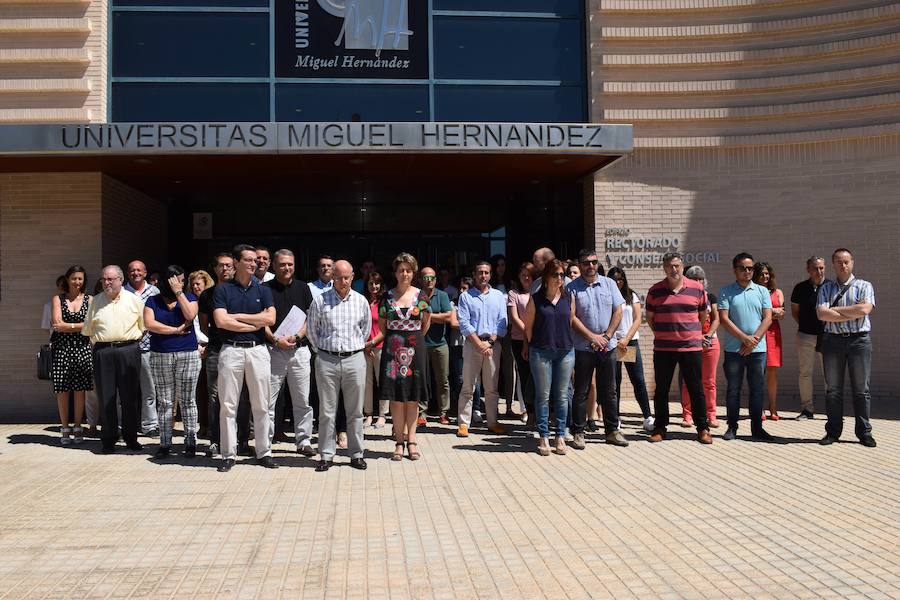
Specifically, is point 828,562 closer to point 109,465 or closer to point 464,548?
point 464,548

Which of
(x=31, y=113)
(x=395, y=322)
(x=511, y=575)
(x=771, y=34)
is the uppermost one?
(x=771, y=34)

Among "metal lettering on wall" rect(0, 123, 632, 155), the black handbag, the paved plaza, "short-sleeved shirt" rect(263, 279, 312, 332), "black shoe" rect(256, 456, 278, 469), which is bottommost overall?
the paved plaza

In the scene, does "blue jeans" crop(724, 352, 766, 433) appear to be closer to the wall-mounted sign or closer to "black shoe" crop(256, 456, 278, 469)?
"black shoe" crop(256, 456, 278, 469)

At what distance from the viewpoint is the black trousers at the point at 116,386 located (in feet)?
27.5

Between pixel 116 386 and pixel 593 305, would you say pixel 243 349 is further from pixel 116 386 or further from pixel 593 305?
pixel 593 305

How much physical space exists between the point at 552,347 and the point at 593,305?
743 mm

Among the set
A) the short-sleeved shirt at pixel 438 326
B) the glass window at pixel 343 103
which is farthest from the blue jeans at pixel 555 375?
the glass window at pixel 343 103

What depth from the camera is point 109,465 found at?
7.86m

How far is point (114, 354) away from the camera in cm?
848

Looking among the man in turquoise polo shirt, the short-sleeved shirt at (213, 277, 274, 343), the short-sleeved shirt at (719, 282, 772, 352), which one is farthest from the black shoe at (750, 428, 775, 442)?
the short-sleeved shirt at (213, 277, 274, 343)

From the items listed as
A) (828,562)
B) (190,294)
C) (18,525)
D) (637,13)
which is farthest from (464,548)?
(637,13)

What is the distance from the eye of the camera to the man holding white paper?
26.2 ft

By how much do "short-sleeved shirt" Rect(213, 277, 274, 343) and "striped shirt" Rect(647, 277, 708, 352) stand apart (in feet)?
13.7

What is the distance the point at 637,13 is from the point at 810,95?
292 cm
